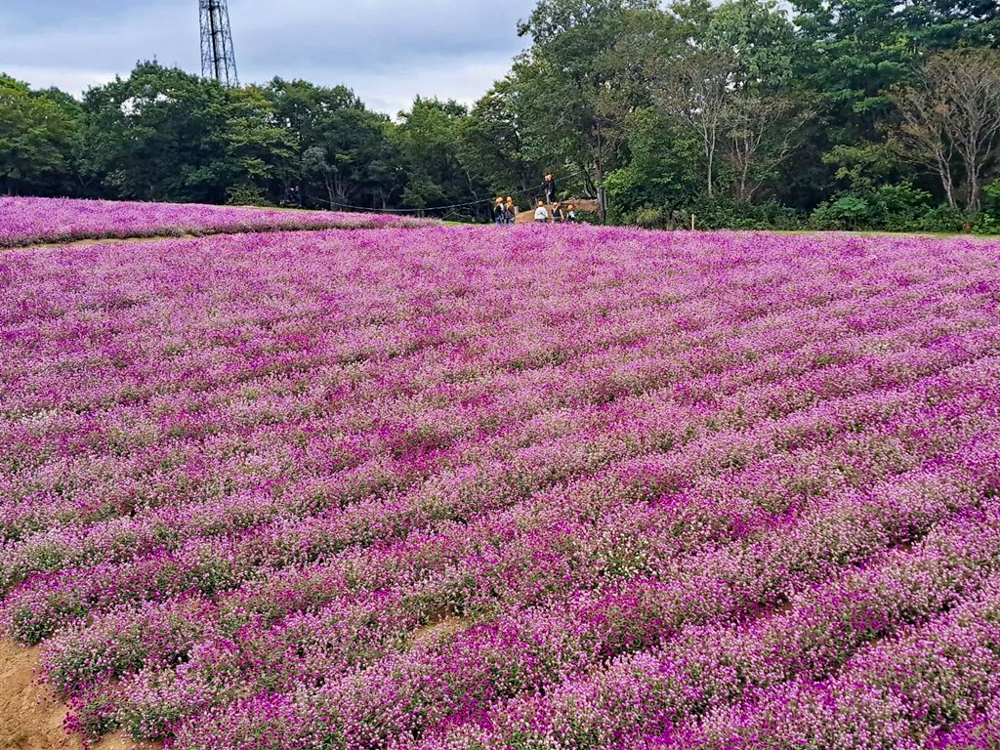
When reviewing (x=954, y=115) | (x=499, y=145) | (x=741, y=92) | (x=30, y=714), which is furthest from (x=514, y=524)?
(x=499, y=145)

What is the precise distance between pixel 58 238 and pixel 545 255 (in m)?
15.0

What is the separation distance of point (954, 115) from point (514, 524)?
49823 mm

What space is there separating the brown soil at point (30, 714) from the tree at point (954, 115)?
163 ft

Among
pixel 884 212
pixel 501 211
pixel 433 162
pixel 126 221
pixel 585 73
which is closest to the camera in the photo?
pixel 126 221

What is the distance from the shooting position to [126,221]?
2264 centimetres

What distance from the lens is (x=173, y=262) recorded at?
17.2m

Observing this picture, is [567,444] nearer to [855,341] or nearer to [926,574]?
[926,574]

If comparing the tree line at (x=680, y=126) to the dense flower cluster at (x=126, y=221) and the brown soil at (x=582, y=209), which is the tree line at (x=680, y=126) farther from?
the dense flower cluster at (x=126, y=221)

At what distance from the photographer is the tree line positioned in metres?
43.9

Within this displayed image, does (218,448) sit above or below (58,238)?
below

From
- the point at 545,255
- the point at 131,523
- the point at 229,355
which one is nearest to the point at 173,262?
the point at 229,355

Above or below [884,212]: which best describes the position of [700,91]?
above

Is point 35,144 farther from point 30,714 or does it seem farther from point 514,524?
point 514,524

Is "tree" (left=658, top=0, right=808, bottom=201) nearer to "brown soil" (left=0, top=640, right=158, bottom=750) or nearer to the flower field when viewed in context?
the flower field
